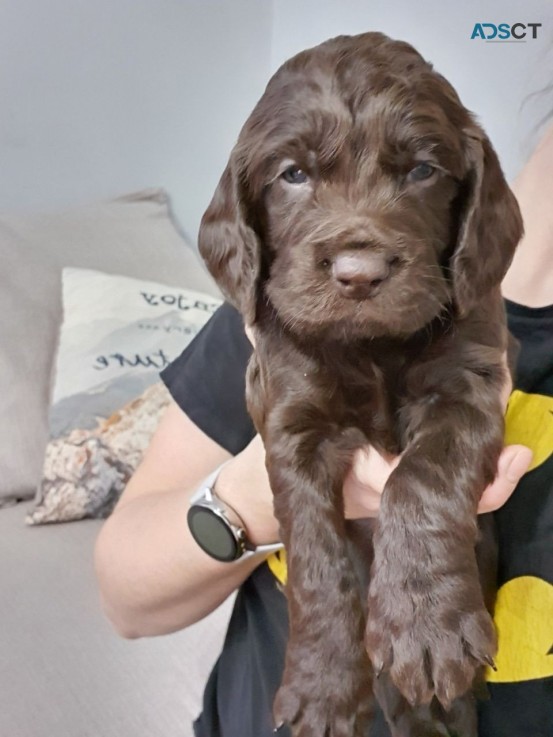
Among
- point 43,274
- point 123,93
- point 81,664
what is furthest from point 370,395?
point 123,93

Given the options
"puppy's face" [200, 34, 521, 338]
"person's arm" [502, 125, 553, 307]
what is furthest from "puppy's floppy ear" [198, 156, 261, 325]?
"person's arm" [502, 125, 553, 307]

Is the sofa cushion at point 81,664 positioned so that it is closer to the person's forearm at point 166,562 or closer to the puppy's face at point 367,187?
the person's forearm at point 166,562

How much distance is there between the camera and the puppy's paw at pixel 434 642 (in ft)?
2.65

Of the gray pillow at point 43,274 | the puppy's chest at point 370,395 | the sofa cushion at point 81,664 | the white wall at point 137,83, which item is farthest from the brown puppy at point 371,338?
the white wall at point 137,83

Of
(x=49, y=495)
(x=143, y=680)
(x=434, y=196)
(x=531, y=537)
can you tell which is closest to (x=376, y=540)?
(x=531, y=537)

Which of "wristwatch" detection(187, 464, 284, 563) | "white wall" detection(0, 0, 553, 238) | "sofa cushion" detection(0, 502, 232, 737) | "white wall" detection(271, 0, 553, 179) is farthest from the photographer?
"white wall" detection(0, 0, 553, 238)

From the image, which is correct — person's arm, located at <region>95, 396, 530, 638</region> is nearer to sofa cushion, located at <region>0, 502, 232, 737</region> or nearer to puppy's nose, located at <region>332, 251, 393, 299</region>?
puppy's nose, located at <region>332, 251, 393, 299</region>

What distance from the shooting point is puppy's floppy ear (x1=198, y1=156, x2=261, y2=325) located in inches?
42.4

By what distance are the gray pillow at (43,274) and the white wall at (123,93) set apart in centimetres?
24

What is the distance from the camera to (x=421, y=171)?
1.00m

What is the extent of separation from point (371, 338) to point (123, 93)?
241cm

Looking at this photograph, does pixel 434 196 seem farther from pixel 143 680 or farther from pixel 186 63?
pixel 186 63

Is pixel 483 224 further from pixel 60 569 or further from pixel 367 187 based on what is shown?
pixel 60 569

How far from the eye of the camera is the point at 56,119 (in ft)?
9.69
